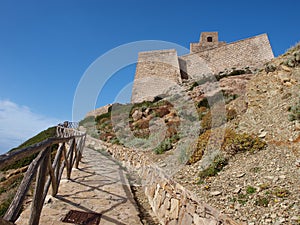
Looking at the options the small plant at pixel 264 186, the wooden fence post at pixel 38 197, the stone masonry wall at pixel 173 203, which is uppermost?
the wooden fence post at pixel 38 197

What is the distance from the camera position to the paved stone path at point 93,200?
12.5ft

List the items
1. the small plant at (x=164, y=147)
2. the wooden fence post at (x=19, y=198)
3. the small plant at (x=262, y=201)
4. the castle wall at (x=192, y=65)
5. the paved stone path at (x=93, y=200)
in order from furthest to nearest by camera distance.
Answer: the castle wall at (x=192, y=65) → the small plant at (x=164, y=147) → the paved stone path at (x=93, y=200) → the small plant at (x=262, y=201) → the wooden fence post at (x=19, y=198)

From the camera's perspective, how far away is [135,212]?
14.4ft

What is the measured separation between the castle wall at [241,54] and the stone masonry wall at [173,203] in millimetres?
19765

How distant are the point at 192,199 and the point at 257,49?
2301 cm

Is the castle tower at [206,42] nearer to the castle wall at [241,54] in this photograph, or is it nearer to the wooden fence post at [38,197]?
the castle wall at [241,54]

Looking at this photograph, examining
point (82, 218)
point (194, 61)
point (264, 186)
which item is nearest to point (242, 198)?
point (264, 186)

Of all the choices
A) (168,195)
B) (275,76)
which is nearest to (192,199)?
(168,195)

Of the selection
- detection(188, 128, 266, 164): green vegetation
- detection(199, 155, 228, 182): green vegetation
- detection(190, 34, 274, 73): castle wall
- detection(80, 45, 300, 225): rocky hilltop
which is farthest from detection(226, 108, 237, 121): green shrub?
detection(190, 34, 274, 73): castle wall

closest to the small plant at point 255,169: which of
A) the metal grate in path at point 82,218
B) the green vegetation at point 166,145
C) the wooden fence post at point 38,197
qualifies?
the metal grate in path at point 82,218

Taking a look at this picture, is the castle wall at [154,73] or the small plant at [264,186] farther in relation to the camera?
the castle wall at [154,73]

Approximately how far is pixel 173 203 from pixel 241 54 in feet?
74.9

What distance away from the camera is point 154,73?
27250mm

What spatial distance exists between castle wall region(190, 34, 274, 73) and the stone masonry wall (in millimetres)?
19765
